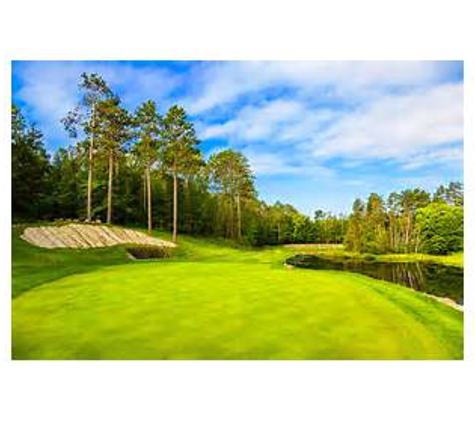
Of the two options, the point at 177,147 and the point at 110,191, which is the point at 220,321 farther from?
the point at 177,147

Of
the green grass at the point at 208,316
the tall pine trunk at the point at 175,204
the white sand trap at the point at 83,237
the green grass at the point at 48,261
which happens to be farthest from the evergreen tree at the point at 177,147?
the green grass at the point at 208,316

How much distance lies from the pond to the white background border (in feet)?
2.27

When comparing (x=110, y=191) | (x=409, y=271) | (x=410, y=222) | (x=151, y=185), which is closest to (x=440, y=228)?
(x=410, y=222)

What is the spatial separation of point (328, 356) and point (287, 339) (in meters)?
0.30

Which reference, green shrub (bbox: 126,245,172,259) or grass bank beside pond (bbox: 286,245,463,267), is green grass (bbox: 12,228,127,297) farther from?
grass bank beside pond (bbox: 286,245,463,267)

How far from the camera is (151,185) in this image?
19.4ft

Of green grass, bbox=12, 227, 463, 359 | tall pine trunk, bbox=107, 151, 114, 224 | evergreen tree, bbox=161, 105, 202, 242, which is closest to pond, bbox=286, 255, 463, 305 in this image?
green grass, bbox=12, 227, 463, 359
